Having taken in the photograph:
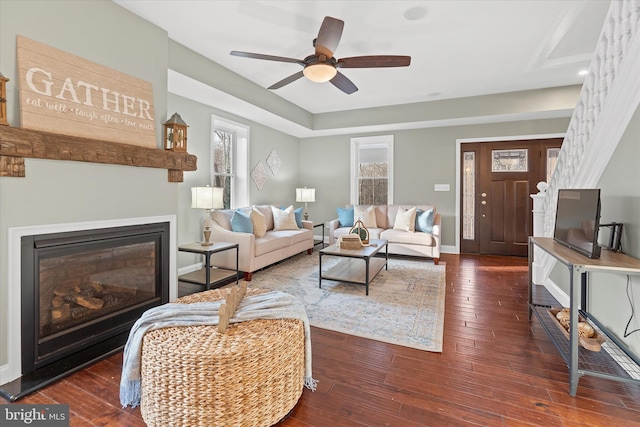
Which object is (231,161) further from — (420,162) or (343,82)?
(420,162)

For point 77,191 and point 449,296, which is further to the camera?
point 449,296

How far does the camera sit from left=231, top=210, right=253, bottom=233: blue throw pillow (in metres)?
4.28

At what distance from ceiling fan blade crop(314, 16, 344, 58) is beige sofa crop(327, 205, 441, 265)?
3.36m

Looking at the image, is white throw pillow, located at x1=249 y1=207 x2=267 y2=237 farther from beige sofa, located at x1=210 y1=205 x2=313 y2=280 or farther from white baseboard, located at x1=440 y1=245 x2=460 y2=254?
white baseboard, located at x1=440 y1=245 x2=460 y2=254

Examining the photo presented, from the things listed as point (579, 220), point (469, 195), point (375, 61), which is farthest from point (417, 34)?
point (469, 195)

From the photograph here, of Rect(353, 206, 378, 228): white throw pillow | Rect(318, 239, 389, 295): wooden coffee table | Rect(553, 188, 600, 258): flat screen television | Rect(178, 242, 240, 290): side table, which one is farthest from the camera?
Rect(353, 206, 378, 228): white throw pillow

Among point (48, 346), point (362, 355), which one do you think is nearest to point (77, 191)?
point (48, 346)

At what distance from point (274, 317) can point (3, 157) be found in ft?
6.00

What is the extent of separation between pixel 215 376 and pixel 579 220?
2565mm

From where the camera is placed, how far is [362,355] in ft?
7.14

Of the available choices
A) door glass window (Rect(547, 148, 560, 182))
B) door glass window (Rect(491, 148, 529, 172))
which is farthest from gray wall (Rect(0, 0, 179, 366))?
door glass window (Rect(547, 148, 560, 182))

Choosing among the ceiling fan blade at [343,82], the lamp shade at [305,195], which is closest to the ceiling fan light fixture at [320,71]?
the ceiling fan blade at [343,82]

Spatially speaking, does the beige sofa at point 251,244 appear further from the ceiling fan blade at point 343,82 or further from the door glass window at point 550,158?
the door glass window at point 550,158

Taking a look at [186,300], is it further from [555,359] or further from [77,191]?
[555,359]
